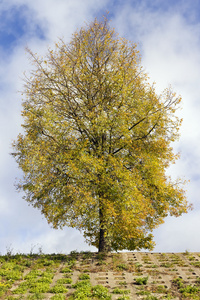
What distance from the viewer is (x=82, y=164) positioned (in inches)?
644

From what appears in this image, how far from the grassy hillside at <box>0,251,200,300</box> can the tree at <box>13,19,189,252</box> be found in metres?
1.48

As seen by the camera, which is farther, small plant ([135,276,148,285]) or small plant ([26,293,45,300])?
small plant ([135,276,148,285])

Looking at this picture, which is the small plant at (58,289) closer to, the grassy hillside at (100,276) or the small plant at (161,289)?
the grassy hillside at (100,276)

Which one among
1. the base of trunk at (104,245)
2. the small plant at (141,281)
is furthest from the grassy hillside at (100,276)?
the base of trunk at (104,245)

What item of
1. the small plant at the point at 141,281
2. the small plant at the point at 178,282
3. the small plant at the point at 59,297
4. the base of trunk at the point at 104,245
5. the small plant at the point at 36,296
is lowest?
the small plant at the point at 59,297

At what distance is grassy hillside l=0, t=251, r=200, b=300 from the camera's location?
13.1 meters

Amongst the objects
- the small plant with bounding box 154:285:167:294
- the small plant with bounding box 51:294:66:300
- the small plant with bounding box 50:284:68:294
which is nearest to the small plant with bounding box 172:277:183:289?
the small plant with bounding box 154:285:167:294

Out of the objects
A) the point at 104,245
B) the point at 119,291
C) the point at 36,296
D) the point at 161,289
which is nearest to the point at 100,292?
the point at 119,291

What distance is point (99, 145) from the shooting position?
19.2 metres

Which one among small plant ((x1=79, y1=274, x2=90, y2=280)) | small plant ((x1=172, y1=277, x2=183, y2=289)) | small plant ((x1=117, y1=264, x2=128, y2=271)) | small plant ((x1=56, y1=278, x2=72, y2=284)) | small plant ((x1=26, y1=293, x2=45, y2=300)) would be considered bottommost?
small plant ((x1=26, y1=293, x2=45, y2=300))

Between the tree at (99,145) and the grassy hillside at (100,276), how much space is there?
1476mm

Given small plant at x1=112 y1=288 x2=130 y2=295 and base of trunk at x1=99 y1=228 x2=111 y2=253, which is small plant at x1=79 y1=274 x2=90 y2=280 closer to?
small plant at x1=112 y1=288 x2=130 y2=295

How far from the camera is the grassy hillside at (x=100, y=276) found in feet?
43.1

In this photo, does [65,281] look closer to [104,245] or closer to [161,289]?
[161,289]
